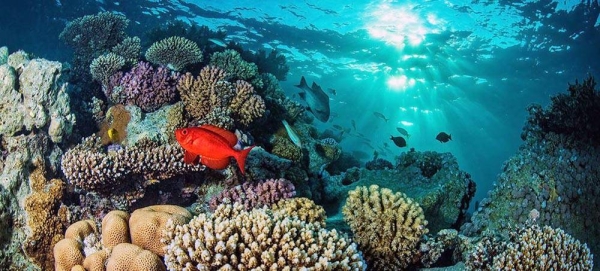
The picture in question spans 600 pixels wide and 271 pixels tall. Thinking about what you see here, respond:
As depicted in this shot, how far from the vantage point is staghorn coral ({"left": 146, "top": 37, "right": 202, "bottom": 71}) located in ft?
24.0

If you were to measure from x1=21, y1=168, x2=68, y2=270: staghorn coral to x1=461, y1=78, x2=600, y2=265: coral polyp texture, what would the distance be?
675 cm

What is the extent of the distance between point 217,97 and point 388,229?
13.3 ft

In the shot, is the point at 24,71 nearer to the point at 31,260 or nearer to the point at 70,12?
the point at 31,260

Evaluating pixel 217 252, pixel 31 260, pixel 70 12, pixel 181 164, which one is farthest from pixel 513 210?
pixel 70 12

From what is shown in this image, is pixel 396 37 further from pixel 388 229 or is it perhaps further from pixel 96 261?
pixel 96 261

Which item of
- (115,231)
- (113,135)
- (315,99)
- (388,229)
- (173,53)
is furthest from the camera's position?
(315,99)

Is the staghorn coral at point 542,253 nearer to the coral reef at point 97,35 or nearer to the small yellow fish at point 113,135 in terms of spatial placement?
the small yellow fish at point 113,135

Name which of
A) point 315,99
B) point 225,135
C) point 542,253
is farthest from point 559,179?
point 225,135

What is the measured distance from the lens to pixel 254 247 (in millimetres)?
2873

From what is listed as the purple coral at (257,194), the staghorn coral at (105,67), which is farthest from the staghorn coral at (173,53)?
the purple coral at (257,194)

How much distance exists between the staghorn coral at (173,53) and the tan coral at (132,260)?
16.7ft

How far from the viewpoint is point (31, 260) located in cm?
454

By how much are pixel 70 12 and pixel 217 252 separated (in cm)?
2441

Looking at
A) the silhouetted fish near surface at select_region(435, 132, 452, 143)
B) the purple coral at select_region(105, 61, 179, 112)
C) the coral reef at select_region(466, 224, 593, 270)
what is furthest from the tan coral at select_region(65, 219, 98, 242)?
the silhouetted fish near surface at select_region(435, 132, 452, 143)
